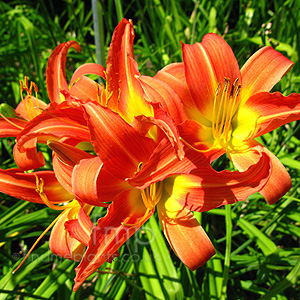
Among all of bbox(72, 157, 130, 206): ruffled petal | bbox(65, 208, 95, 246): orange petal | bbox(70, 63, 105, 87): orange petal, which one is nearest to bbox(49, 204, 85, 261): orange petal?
bbox(65, 208, 95, 246): orange petal

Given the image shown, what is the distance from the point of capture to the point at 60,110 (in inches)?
31.1

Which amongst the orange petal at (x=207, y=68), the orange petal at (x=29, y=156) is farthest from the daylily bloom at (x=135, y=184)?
the orange petal at (x=207, y=68)

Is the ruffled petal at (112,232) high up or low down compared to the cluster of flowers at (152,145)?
down

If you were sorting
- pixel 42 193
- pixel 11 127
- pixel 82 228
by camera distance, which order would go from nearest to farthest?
pixel 82 228 → pixel 42 193 → pixel 11 127

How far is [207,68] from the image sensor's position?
855 millimetres

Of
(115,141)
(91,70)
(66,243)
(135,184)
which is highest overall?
(91,70)

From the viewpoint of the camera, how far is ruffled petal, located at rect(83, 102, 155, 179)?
664mm

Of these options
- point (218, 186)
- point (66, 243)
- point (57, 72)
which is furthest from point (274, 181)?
point (57, 72)

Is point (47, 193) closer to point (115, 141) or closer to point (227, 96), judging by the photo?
point (115, 141)

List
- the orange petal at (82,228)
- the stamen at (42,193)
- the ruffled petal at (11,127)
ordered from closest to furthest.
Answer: the orange petal at (82,228) → the stamen at (42,193) → the ruffled petal at (11,127)

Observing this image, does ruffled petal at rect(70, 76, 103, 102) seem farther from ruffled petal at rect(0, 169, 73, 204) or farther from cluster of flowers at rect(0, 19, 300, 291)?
ruffled petal at rect(0, 169, 73, 204)

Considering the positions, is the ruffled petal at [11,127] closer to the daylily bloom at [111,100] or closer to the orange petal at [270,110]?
the daylily bloom at [111,100]

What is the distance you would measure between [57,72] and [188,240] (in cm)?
72

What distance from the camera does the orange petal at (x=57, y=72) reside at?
1.02m
